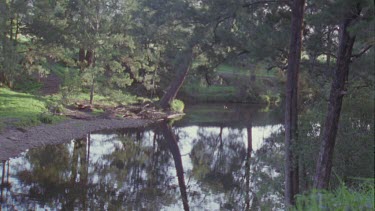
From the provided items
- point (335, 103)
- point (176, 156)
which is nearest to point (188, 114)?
point (176, 156)

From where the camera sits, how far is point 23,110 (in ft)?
76.0

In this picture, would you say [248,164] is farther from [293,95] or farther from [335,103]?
[335,103]

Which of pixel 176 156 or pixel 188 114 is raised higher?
pixel 188 114

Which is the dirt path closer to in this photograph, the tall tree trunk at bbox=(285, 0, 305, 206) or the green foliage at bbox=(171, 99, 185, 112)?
the green foliage at bbox=(171, 99, 185, 112)

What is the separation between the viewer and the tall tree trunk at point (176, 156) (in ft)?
47.8

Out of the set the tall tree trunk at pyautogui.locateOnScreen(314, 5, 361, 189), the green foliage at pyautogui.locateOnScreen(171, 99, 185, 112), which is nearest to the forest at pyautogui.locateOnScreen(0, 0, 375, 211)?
the tall tree trunk at pyautogui.locateOnScreen(314, 5, 361, 189)

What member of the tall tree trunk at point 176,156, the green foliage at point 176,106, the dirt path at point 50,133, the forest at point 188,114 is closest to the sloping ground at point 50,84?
the forest at point 188,114

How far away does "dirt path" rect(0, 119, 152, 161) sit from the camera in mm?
17641

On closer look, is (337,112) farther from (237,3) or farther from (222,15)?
(222,15)

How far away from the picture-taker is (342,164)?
471 inches

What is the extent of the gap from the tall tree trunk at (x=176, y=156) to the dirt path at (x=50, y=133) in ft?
6.11

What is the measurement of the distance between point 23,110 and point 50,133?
2.99m

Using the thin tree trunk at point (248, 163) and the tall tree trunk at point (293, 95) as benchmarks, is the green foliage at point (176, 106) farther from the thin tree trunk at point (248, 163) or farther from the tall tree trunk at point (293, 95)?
the tall tree trunk at point (293, 95)

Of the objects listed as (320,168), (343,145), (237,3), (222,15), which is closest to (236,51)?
(222,15)
